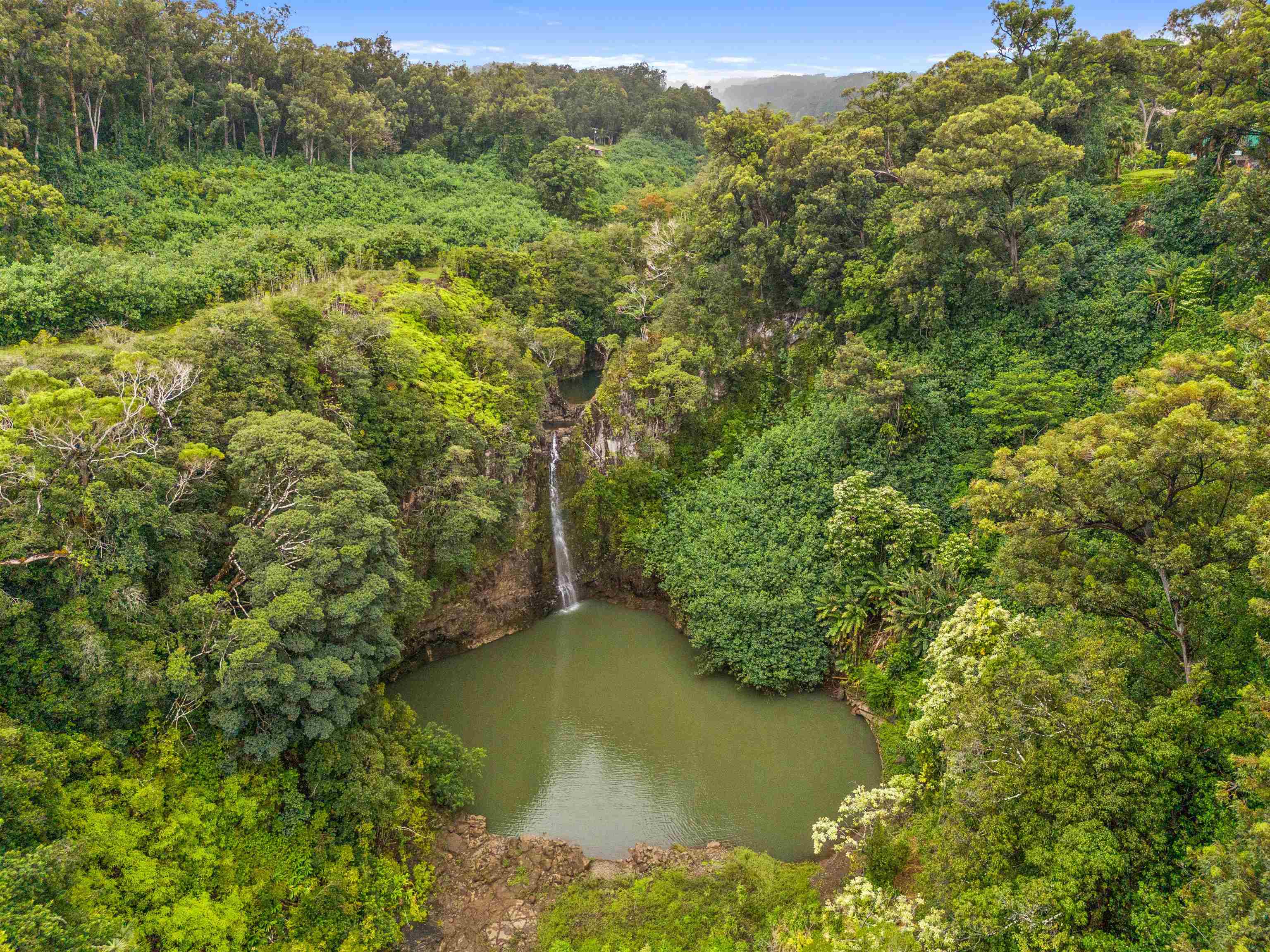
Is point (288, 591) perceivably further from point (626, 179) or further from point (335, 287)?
point (626, 179)

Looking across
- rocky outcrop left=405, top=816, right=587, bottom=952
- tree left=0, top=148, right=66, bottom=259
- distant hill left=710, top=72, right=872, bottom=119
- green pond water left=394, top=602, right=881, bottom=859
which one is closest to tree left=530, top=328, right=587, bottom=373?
green pond water left=394, top=602, right=881, bottom=859

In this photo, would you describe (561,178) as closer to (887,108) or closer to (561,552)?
(887,108)

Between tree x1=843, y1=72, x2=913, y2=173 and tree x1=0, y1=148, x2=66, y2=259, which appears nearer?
tree x1=0, y1=148, x2=66, y2=259

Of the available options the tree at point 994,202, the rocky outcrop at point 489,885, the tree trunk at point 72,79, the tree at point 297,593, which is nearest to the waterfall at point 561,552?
the tree at point 297,593

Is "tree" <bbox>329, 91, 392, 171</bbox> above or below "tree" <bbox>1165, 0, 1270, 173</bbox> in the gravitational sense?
above

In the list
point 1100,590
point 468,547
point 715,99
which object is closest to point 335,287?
point 468,547

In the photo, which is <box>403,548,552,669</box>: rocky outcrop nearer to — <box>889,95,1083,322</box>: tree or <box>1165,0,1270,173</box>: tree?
<box>889,95,1083,322</box>: tree

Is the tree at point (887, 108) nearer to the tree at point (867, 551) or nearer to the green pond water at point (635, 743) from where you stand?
the tree at point (867, 551)
